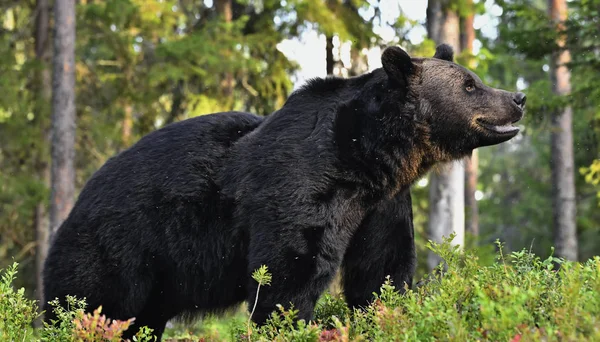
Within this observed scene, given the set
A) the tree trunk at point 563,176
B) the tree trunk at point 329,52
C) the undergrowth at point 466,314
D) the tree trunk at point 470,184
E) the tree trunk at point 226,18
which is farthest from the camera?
the tree trunk at point 470,184

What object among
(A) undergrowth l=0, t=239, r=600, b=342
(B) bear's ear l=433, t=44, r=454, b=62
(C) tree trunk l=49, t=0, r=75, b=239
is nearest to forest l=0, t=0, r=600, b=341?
(C) tree trunk l=49, t=0, r=75, b=239

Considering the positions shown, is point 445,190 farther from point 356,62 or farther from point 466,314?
point 466,314

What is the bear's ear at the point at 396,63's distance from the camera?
18.7ft

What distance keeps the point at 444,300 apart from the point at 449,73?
99.1 inches

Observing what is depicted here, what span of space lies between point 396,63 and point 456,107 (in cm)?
60

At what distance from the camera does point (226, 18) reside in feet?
52.1

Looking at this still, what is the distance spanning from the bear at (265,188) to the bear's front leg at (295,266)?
146 mm

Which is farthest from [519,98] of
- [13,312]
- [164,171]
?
[13,312]

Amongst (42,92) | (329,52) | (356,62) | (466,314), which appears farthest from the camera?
(42,92)

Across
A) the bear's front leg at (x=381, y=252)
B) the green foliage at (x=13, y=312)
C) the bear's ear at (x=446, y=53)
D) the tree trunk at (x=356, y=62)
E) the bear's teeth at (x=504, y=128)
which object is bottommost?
the green foliage at (x=13, y=312)

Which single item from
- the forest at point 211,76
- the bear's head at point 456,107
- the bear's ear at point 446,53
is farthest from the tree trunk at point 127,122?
the bear's head at point 456,107

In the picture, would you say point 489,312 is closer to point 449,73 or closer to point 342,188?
point 342,188

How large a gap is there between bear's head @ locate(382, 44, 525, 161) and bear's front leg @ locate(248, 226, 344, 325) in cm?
132

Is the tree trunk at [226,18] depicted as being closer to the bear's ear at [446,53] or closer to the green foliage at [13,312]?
the bear's ear at [446,53]
